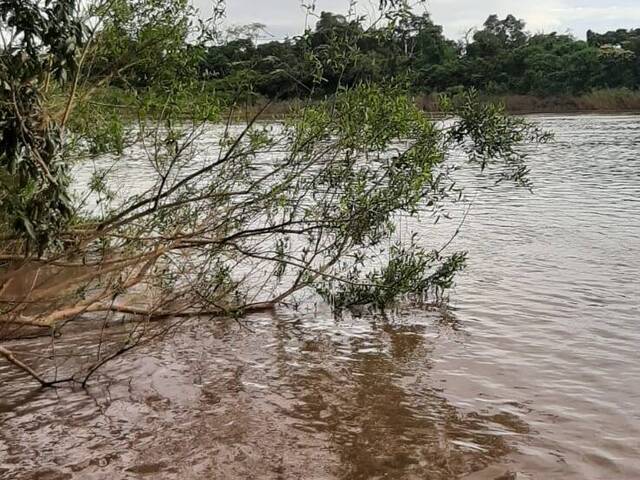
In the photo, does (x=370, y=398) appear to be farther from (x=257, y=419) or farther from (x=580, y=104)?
(x=580, y=104)

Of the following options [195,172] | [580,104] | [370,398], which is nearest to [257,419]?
[370,398]

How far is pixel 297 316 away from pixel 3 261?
366 cm

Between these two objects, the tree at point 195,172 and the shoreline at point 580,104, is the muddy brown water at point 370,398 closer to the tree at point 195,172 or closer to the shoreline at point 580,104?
the tree at point 195,172

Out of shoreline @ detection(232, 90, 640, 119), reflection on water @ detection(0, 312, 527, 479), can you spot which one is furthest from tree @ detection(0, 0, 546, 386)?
shoreline @ detection(232, 90, 640, 119)

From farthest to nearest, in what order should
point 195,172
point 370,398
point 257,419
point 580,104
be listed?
point 580,104, point 195,172, point 370,398, point 257,419

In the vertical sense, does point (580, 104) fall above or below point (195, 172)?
below

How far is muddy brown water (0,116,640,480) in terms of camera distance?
5.44m

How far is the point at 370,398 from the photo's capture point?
6699 millimetres

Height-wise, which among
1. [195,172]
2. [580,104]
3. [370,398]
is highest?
[195,172]

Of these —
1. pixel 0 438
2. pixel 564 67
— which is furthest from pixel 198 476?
pixel 564 67

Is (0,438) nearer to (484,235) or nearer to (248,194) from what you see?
(248,194)

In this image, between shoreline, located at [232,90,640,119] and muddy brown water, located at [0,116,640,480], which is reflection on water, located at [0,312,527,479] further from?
shoreline, located at [232,90,640,119]

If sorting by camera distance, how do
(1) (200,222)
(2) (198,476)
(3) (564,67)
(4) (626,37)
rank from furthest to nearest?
(4) (626,37)
(3) (564,67)
(1) (200,222)
(2) (198,476)

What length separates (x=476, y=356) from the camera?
26.2 feet
